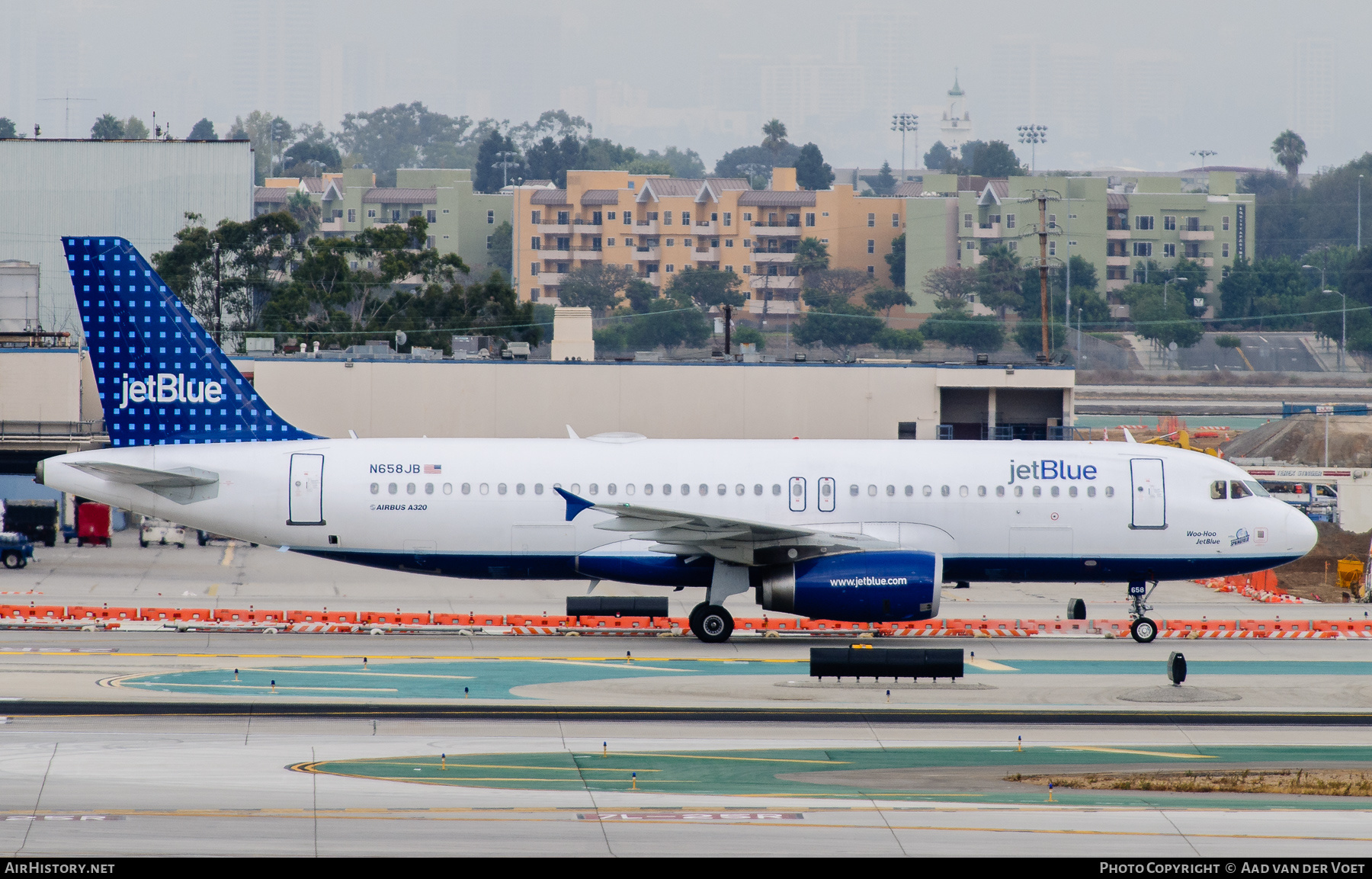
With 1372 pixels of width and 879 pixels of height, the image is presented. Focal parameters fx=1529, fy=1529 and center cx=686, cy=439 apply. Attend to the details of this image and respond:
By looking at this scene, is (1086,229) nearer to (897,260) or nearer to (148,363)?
(897,260)

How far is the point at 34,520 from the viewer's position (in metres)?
49.4

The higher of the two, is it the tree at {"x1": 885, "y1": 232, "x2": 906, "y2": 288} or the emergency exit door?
the tree at {"x1": 885, "y1": 232, "x2": 906, "y2": 288}

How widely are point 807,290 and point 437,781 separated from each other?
532ft

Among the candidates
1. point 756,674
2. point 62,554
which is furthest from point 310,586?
point 756,674

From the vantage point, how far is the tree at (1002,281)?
17062 cm

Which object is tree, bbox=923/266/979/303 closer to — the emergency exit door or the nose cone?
the nose cone

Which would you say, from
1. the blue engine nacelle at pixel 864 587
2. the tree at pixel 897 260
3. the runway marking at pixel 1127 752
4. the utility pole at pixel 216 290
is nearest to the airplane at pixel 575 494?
the blue engine nacelle at pixel 864 587

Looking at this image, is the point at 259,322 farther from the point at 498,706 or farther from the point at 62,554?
the point at 498,706

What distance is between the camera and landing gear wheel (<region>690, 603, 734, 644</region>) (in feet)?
106

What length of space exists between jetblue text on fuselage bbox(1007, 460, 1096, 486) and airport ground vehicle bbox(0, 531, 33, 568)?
28.7 metres

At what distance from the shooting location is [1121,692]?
27312 mm

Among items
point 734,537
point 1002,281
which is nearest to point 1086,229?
point 1002,281

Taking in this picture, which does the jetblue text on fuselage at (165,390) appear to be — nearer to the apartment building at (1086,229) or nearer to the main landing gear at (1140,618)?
the main landing gear at (1140,618)

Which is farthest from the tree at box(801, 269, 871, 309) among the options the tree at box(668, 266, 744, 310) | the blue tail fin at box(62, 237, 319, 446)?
the blue tail fin at box(62, 237, 319, 446)
